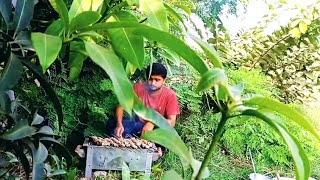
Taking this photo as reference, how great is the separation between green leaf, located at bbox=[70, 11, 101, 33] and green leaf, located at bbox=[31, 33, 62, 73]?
3 centimetres

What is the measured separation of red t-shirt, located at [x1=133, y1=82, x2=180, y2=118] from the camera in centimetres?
211

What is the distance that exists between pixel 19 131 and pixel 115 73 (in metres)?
0.25

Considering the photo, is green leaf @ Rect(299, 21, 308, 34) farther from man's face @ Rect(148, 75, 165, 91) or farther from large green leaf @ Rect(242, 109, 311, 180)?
large green leaf @ Rect(242, 109, 311, 180)

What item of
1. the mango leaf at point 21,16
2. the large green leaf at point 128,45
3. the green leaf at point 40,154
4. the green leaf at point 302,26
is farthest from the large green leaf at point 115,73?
the green leaf at point 302,26

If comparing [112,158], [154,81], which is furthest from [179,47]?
[154,81]

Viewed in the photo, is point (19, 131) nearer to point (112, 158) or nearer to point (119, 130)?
point (112, 158)

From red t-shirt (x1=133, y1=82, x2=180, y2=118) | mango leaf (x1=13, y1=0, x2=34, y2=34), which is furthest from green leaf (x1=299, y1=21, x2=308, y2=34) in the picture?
mango leaf (x1=13, y1=0, x2=34, y2=34)

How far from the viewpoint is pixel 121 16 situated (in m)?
0.52

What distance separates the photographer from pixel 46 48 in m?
0.38

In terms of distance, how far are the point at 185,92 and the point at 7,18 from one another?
6.45ft

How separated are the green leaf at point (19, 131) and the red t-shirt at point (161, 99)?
4.92 ft

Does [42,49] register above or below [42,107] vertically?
above

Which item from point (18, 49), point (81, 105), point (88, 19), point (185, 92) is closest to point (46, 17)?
point (18, 49)

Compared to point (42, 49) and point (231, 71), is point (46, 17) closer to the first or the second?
point (42, 49)
